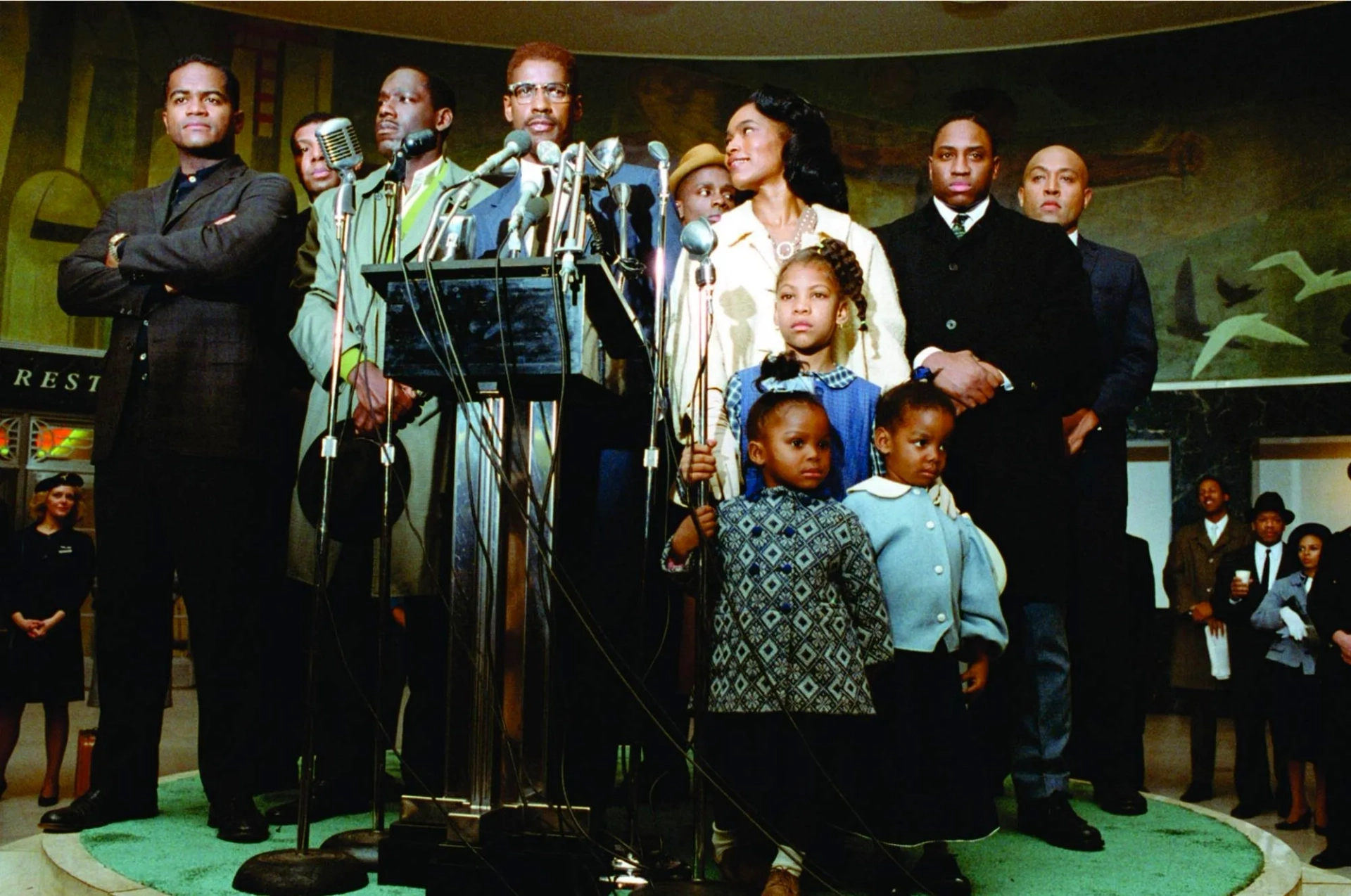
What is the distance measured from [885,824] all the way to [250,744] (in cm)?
160

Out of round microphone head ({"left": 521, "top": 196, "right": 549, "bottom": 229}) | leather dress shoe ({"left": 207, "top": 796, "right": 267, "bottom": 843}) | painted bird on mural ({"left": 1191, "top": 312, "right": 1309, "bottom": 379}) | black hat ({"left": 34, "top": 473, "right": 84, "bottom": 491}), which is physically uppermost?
painted bird on mural ({"left": 1191, "top": 312, "right": 1309, "bottom": 379})

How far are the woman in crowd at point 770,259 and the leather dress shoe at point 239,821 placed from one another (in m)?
1.44

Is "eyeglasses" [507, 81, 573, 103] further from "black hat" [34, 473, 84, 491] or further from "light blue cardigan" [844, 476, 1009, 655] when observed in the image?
"black hat" [34, 473, 84, 491]

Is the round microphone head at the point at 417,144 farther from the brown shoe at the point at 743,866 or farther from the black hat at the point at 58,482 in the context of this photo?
the black hat at the point at 58,482

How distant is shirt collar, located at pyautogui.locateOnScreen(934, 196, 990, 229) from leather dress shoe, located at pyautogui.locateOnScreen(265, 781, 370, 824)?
234 cm

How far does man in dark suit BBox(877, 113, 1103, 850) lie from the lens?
11.6 feet

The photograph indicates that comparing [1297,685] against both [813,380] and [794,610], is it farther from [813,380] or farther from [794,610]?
[794,610]

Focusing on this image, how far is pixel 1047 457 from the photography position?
11.9 ft

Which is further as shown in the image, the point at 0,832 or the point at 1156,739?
the point at 1156,739

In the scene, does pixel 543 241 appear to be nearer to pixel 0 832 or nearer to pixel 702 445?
pixel 702 445

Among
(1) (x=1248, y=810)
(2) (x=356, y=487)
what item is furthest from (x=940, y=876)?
(1) (x=1248, y=810)

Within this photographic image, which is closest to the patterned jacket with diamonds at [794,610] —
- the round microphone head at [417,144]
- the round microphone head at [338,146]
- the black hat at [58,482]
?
the round microphone head at [417,144]

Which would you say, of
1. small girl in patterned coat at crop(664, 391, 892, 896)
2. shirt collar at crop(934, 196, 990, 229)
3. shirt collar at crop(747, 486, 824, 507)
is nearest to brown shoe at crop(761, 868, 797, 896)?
small girl in patterned coat at crop(664, 391, 892, 896)

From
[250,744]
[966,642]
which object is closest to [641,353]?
[966,642]
